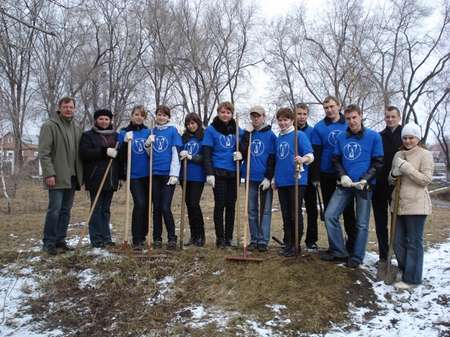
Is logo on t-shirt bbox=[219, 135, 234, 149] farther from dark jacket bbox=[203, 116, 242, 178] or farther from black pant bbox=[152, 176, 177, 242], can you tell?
black pant bbox=[152, 176, 177, 242]

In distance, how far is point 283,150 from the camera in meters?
5.70

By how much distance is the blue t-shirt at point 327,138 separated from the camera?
225 inches

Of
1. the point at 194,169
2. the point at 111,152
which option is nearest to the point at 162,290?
the point at 194,169

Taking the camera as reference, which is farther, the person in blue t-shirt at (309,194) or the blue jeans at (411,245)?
the person in blue t-shirt at (309,194)

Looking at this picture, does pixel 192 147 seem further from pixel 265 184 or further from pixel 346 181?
pixel 346 181

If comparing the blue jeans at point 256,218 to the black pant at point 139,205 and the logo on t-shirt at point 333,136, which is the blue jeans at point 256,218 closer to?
the logo on t-shirt at point 333,136

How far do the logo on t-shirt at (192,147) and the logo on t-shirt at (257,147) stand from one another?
2.76 feet

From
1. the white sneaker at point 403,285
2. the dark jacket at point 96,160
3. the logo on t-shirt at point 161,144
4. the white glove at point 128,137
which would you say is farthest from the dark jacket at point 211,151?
the white sneaker at point 403,285

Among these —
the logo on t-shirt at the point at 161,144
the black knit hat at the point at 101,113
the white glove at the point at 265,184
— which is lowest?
the white glove at the point at 265,184

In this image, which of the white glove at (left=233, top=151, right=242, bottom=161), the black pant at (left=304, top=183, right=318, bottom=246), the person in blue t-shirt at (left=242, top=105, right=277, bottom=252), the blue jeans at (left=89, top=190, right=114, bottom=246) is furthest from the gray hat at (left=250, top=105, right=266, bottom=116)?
the blue jeans at (left=89, top=190, right=114, bottom=246)

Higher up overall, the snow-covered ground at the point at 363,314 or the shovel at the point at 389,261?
the shovel at the point at 389,261

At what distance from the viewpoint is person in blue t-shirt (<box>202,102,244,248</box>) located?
596cm

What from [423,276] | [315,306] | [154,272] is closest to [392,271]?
[423,276]

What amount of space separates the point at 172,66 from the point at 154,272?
92.0 feet
